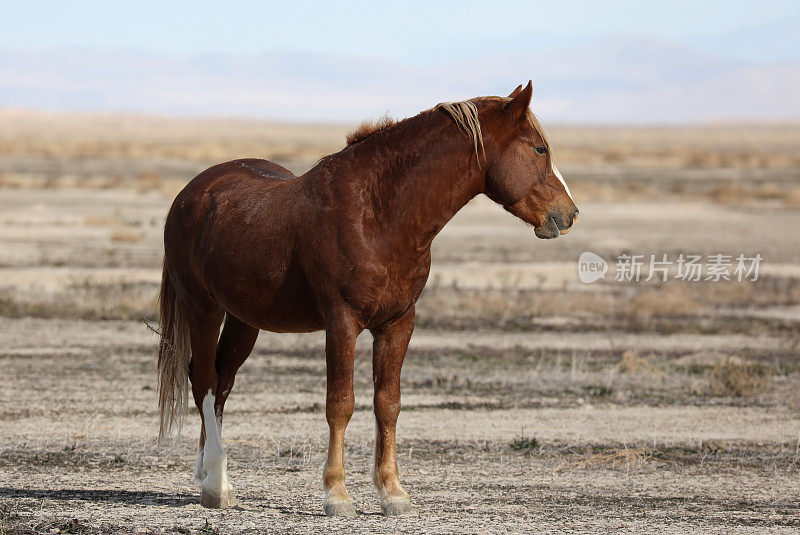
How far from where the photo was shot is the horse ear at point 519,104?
618 cm

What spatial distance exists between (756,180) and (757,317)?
3542 cm

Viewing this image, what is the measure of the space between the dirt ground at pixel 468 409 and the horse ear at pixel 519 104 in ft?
7.47

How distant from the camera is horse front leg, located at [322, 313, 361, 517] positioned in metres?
6.25

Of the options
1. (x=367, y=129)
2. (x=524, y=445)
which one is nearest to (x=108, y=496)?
(x=367, y=129)

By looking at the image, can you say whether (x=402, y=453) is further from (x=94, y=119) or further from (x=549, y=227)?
(x=94, y=119)

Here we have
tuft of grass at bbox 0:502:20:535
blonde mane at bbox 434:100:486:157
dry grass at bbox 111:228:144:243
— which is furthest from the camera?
dry grass at bbox 111:228:144:243

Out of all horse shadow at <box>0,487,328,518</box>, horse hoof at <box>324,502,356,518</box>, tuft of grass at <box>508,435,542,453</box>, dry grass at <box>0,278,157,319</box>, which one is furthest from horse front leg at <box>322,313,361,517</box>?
dry grass at <box>0,278,157,319</box>

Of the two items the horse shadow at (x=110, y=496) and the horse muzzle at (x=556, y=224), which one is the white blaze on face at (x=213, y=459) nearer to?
the horse shadow at (x=110, y=496)

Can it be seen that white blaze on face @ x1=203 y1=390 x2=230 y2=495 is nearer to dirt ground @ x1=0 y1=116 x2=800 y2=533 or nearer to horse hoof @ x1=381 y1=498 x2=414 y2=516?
dirt ground @ x1=0 y1=116 x2=800 y2=533

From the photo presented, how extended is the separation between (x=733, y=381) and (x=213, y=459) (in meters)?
6.82

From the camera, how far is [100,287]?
17.9 m

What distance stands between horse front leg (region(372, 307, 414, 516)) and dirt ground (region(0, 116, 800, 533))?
0.15 metres

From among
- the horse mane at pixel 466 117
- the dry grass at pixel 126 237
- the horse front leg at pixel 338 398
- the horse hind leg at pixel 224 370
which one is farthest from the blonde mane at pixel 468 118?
the dry grass at pixel 126 237

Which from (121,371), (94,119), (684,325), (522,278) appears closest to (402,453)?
(121,371)
